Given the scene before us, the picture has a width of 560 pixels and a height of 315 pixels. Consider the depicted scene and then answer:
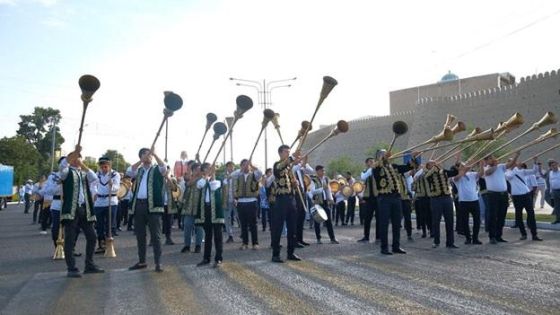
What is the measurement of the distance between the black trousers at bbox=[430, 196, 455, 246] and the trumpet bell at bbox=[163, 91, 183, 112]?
5.79 meters

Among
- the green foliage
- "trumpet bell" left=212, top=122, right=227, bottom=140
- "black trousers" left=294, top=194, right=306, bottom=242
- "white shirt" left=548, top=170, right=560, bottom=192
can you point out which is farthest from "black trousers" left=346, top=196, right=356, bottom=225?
the green foliage

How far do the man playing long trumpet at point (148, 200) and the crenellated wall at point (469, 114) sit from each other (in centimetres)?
4981

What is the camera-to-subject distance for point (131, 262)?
34.1 feet

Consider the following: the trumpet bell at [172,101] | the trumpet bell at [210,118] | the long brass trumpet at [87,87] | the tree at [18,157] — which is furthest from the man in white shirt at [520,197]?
the tree at [18,157]

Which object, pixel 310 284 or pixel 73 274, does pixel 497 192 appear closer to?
pixel 310 284

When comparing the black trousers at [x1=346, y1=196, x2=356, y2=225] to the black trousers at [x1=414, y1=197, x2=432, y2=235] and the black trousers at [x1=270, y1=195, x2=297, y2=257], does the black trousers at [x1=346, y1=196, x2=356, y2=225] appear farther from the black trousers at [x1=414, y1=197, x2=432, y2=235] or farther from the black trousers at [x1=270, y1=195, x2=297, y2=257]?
the black trousers at [x1=270, y1=195, x2=297, y2=257]

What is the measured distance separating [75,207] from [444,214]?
7.13 m

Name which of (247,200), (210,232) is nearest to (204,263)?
(210,232)

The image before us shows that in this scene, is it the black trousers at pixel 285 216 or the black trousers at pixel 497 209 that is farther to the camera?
the black trousers at pixel 497 209

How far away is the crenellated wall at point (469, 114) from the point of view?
189 ft

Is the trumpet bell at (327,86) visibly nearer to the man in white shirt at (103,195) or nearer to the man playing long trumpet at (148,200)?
the man playing long trumpet at (148,200)

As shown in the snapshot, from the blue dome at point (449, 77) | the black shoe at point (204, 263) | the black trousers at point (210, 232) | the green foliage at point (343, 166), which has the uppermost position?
the blue dome at point (449, 77)

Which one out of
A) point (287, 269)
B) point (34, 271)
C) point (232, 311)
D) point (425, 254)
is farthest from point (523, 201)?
point (34, 271)

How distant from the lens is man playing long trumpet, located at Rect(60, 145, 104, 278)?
8.75 meters
